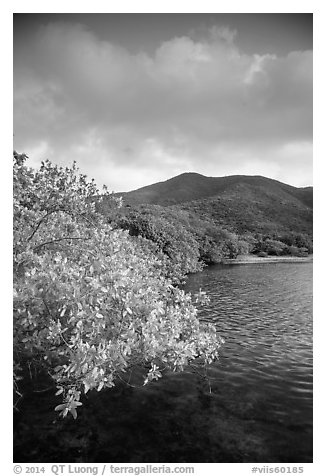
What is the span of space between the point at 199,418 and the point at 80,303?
457cm

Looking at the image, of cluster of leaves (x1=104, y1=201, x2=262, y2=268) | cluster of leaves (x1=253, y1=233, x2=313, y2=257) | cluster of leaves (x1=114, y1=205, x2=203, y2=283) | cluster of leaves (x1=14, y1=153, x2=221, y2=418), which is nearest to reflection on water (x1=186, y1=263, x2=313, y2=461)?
cluster of leaves (x1=14, y1=153, x2=221, y2=418)

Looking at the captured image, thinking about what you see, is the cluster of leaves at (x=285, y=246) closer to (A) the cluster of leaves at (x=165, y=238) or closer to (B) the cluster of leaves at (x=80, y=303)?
(A) the cluster of leaves at (x=165, y=238)

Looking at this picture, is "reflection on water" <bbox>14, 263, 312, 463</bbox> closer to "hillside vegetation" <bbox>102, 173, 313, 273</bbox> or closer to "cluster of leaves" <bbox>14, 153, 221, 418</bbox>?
"cluster of leaves" <bbox>14, 153, 221, 418</bbox>

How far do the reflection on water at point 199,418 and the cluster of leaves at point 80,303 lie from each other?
0.78 meters

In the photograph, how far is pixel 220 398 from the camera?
10969 mm

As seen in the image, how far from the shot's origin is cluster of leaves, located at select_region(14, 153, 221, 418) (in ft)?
27.2

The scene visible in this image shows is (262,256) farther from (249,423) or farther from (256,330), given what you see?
(249,423)

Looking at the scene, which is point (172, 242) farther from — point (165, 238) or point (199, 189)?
point (199, 189)

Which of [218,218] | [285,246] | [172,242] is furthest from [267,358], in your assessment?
[218,218]

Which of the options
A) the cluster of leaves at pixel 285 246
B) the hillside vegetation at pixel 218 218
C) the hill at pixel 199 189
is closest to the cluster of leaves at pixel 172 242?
the hillside vegetation at pixel 218 218

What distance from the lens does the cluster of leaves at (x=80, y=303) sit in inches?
327
